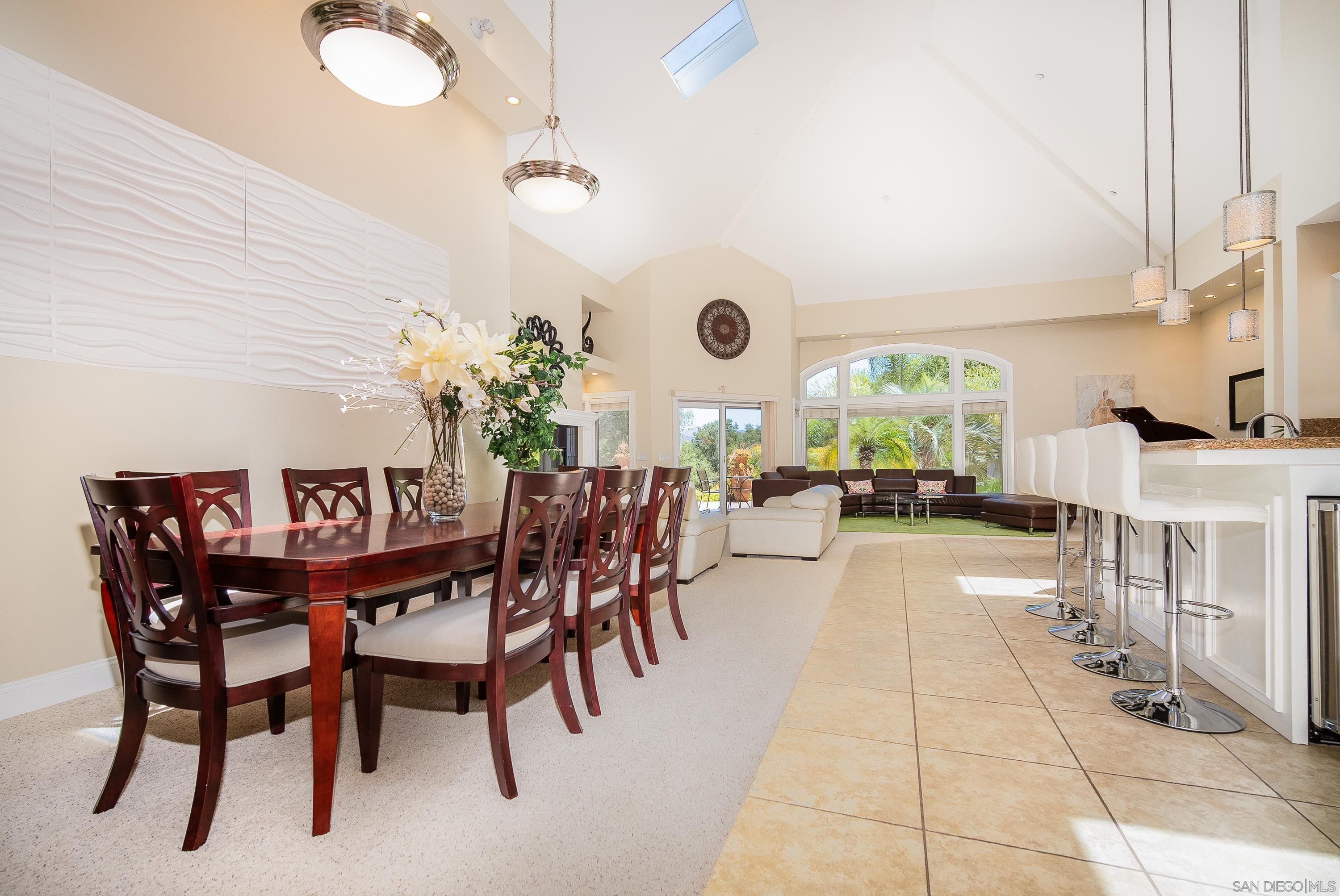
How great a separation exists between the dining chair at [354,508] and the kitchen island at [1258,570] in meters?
2.99

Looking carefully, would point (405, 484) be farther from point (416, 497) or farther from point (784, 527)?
point (784, 527)

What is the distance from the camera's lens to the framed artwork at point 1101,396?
917cm

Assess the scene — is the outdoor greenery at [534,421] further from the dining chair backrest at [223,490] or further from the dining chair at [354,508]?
the dining chair backrest at [223,490]

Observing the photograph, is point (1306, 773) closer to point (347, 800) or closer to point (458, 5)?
point (347, 800)

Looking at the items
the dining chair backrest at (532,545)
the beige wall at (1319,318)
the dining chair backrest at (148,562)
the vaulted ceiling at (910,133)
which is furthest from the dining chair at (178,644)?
the beige wall at (1319,318)

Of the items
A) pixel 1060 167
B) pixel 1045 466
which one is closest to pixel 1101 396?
pixel 1060 167

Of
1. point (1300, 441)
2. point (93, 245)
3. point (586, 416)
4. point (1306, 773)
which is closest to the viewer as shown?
point (1306, 773)

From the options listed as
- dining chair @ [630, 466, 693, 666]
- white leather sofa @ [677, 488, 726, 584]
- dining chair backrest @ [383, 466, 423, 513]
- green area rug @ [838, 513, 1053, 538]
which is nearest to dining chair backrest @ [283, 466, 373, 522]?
dining chair backrest @ [383, 466, 423, 513]

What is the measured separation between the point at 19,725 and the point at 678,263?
8.09 m

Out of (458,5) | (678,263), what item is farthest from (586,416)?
(458,5)

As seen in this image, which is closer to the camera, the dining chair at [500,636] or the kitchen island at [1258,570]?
the dining chair at [500,636]

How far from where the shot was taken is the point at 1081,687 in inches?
98.4

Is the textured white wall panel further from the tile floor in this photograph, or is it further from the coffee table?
the coffee table

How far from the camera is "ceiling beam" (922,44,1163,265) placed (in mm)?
6016
